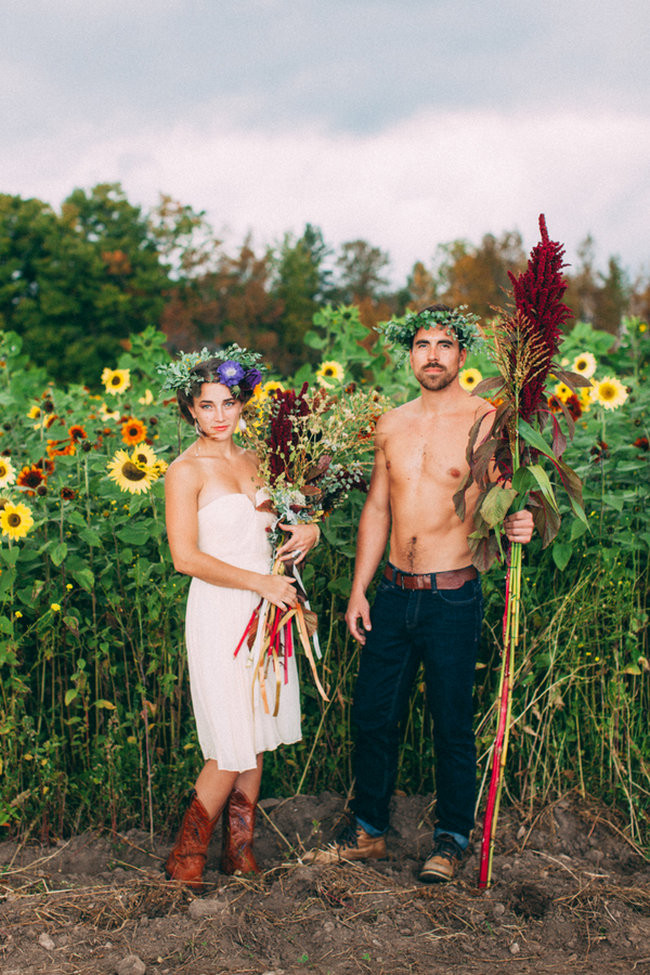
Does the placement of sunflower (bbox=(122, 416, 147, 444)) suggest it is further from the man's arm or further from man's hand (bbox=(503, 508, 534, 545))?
man's hand (bbox=(503, 508, 534, 545))

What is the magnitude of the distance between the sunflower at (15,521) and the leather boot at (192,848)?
1197 mm

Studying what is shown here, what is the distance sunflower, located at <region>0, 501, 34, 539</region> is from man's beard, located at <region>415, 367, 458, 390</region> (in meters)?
1.59

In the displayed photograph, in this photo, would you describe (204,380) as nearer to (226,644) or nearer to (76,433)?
(226,644)

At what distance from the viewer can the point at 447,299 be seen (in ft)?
124

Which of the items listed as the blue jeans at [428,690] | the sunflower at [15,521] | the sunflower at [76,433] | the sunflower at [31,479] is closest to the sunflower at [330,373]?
the sunflower at [76,433]

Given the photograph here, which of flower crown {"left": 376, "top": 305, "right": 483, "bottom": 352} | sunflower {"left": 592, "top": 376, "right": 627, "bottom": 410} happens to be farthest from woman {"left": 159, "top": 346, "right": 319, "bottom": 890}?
sunflower {"left": 592, "top": 376, "right": 627, "bottom": 410}

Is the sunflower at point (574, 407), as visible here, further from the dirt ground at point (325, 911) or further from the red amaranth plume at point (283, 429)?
the dirt ground at point (325, 911)

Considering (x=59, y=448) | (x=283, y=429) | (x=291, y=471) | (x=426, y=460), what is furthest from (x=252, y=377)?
(x=59, y=448)

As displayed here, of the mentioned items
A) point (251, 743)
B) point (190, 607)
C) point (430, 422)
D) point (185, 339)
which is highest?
point (185, 339)

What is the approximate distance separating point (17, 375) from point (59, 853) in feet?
11.2

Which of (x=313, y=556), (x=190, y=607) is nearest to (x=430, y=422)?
(x=313, y=556)

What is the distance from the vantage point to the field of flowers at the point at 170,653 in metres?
3.35

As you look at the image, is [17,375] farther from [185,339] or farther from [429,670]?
[185,339]

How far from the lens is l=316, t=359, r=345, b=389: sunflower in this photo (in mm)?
4523
